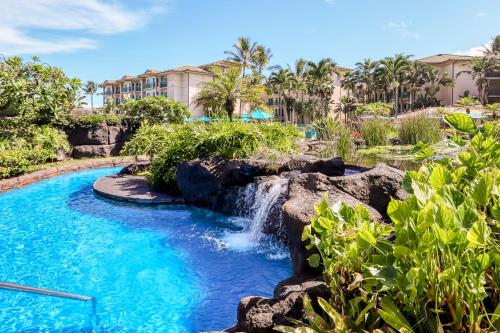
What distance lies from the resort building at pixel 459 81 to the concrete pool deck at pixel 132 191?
54904mm

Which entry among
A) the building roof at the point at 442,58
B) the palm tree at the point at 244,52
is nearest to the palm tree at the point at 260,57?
the palm tree at the point at 244,52

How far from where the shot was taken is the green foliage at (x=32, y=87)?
45.3 feet

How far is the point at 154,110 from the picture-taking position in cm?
2727

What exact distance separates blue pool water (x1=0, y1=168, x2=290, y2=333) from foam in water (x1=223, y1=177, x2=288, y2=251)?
0.22m

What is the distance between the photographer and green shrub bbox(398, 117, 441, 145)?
50.0 ft

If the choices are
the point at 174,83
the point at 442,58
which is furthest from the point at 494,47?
the point at 174,83

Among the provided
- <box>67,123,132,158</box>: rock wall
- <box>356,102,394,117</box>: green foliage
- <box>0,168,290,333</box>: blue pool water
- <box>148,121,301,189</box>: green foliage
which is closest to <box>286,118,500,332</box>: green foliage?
<box>0,168,290,333</box>: blue pool water

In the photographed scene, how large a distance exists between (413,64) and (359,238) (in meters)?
60.7

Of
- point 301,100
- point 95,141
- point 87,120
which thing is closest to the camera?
point 87,120

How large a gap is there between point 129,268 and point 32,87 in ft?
38.8

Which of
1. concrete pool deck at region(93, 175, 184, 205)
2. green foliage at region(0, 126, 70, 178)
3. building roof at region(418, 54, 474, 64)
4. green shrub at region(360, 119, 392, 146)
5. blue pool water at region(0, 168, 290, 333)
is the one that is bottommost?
blue pool water at region(0, 168, 290, 333)

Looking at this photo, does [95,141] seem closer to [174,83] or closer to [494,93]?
[174,83]

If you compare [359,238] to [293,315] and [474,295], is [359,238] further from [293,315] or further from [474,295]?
[293,315]

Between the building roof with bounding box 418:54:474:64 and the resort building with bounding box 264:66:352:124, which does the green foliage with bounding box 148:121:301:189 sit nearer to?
the resort building with bounding box 264:66:352:124
